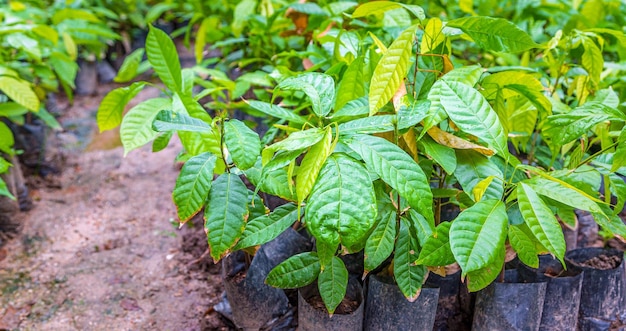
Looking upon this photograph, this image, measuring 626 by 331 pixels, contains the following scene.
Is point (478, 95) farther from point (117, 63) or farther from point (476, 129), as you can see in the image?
point (117, 63)

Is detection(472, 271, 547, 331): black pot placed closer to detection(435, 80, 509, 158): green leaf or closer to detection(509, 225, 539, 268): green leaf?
detection(509, 225, 539, 268): green leaf

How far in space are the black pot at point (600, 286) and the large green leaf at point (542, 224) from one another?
1.50 ft

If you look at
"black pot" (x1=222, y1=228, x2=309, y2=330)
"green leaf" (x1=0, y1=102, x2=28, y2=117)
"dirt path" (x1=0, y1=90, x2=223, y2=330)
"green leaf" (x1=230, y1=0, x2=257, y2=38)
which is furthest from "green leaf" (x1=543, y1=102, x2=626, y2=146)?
"green leaf" (x1=0, y1=102, x2=28, y2=117)

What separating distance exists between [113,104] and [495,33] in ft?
2.88

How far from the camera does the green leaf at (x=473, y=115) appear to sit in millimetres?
880

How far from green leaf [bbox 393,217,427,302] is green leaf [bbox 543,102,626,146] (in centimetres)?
34

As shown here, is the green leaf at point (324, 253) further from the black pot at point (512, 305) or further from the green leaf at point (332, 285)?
the black pot at point (512, 305)

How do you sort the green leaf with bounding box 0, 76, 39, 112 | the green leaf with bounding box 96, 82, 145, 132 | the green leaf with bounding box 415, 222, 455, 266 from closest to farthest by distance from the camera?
the green leaf with bounding box 415, 222, 455, 266 < the green leaf with bounding box 96, 82, 145, 132 < the green leaf with bounding box 0, 76, 39, 112

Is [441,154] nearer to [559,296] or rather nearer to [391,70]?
[391,70]

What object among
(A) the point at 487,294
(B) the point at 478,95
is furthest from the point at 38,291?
(B) the point at 478,95

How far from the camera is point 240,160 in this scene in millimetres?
880

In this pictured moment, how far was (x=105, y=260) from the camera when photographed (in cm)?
180

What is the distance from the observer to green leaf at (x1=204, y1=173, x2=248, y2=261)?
91cm

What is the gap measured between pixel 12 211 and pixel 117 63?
2.30 m
